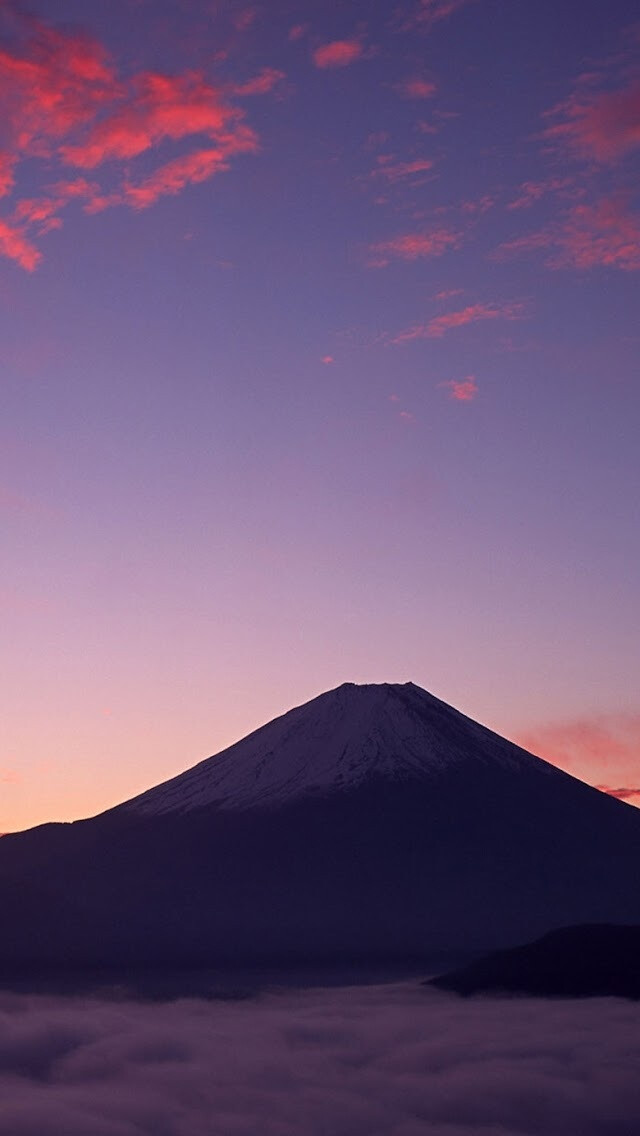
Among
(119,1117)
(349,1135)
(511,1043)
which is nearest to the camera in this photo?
(349,1135)

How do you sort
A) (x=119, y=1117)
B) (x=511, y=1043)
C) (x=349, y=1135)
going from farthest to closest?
1. (x=511, y=1043)
2. (x=119, y=1117)
3. (x=349, y=1135)

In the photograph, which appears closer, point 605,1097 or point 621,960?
point 605,1097

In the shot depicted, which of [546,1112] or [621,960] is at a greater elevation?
[621,960]

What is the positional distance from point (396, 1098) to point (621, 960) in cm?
3362

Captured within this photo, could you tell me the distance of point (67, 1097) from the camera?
19800 cm

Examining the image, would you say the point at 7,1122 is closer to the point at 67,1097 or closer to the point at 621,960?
the point at 67,1097

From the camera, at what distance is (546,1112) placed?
17175 centimetres

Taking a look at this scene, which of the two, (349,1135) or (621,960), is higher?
(621,960)

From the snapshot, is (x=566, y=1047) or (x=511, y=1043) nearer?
(x=566, y=1047)

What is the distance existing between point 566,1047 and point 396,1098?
78.7ft

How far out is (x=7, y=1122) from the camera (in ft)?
573

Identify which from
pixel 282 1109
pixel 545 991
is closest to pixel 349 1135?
pixel 282 1109

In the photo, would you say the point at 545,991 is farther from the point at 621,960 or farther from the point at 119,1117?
the point at 119,1117

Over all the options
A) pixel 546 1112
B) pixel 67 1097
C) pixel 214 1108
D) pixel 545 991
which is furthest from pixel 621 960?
pixel 67 1097
